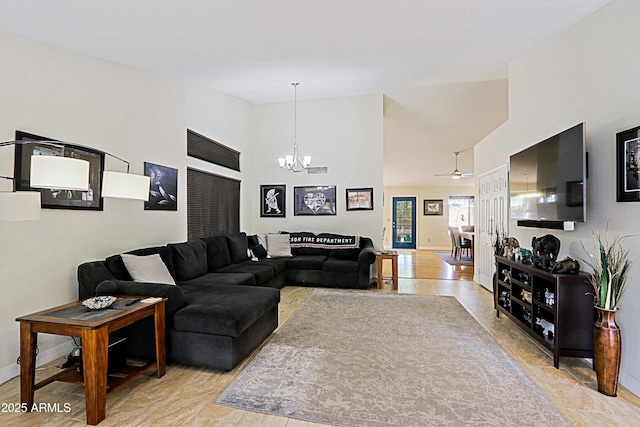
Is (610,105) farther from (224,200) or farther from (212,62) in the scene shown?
(224,200)

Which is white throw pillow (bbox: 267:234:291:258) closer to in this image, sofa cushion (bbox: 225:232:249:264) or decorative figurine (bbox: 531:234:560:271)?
sofa cushion (bbox: 225:232:249:264)

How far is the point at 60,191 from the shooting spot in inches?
107

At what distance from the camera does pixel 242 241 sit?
525 centimetres

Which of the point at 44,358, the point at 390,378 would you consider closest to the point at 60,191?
the point at 44,358

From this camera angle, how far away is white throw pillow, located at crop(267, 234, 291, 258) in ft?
18.9

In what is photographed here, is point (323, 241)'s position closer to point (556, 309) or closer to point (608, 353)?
point (556, 309)

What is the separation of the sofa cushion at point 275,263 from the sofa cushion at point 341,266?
2.27 ft

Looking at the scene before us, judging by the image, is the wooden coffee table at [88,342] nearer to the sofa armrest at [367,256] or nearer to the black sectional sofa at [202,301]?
the black sectional sofa at [202,301]

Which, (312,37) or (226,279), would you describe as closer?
(312,37)

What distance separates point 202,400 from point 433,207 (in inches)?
446

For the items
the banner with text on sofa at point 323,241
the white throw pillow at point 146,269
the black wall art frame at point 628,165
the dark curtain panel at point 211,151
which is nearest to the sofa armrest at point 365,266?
the banner with text on sofa at point 323,241

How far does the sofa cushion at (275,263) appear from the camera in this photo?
4.94 meters

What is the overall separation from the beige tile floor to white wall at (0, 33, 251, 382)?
648mm

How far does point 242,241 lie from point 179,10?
3409mm
